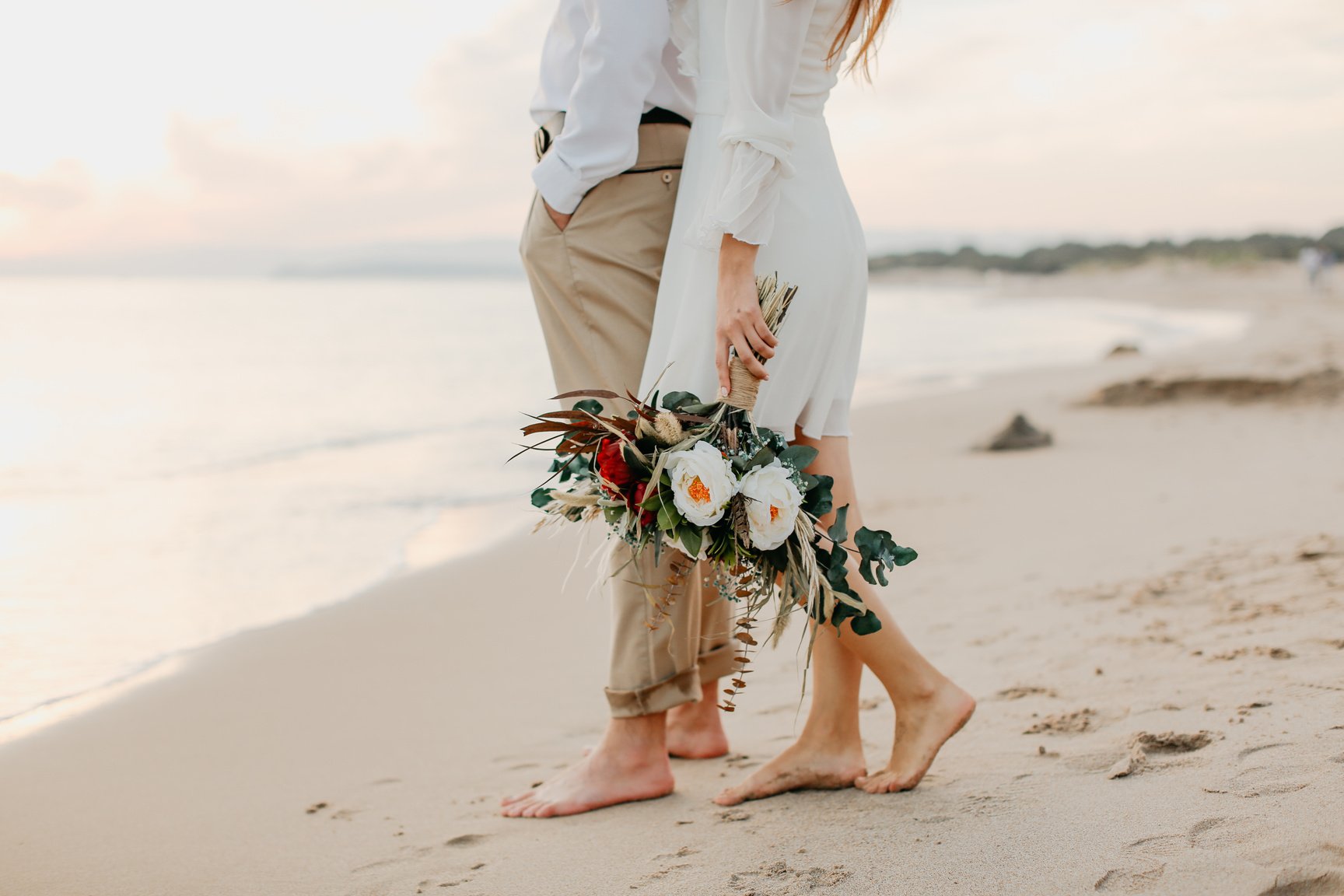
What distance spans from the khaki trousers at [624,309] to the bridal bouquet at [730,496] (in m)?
0.28

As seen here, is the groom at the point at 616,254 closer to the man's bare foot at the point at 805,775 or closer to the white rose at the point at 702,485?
the man's bare foot at the point at 805,775

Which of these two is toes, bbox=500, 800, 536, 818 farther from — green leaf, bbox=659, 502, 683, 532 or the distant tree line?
the distant tree line

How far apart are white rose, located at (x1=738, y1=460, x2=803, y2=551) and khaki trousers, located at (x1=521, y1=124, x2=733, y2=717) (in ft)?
1.29

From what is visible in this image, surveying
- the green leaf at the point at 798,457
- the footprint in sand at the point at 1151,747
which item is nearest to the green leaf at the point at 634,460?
the green leaf at the point at 798,457

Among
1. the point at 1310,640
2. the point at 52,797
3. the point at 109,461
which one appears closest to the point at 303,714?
the point at 52,797

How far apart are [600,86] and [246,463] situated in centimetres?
644

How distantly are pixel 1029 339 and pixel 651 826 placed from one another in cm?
1894

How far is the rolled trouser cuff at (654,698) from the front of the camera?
7.21ft

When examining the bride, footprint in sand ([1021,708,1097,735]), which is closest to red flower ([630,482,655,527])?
the bride

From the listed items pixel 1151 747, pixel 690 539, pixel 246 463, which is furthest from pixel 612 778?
pixel 246 463

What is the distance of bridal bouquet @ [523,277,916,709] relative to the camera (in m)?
1.65

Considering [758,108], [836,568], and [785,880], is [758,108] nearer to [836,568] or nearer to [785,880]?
[836,568]

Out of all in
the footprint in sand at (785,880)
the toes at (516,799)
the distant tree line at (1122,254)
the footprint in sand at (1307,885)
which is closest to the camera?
the footprint in sand at (1307,885)

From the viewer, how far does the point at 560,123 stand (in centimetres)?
209
